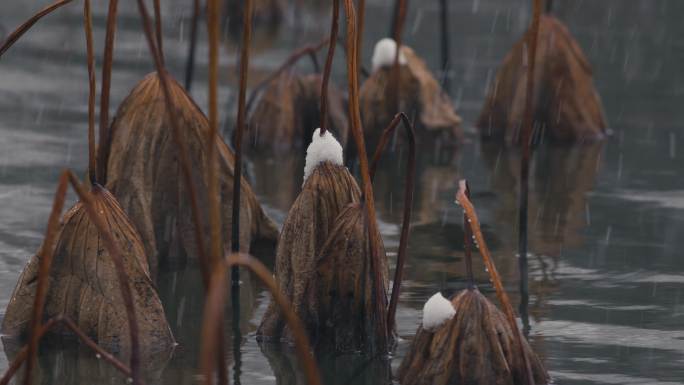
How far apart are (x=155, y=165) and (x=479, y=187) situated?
2399 mm

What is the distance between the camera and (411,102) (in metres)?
8.96

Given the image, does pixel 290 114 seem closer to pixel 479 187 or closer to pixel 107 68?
pixel 479 187

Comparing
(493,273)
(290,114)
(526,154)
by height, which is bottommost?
(493,273)

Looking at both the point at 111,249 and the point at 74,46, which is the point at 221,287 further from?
the point at 74,46

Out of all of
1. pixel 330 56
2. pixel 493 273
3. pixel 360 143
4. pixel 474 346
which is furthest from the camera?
pixel 330 56

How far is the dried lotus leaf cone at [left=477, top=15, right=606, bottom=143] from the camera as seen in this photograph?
9.05 m

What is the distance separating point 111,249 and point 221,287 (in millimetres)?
995

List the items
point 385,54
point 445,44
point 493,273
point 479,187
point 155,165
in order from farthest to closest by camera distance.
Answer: point 445,44
point 385,54
point 479,187
point 155,165
point 493,273

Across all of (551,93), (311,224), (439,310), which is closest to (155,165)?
(311,224)

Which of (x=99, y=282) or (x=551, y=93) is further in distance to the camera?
(x=551, y=93)

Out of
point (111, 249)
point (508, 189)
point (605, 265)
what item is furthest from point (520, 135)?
point (111, 249)

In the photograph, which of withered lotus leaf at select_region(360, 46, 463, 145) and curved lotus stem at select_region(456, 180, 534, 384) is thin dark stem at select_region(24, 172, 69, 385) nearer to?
curved lotus stem at select_region(456, 180, 534, 384)

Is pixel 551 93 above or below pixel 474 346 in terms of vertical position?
above

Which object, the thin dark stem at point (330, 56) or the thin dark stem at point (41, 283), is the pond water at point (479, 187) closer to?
the thin dark stem at point (330, 56)
